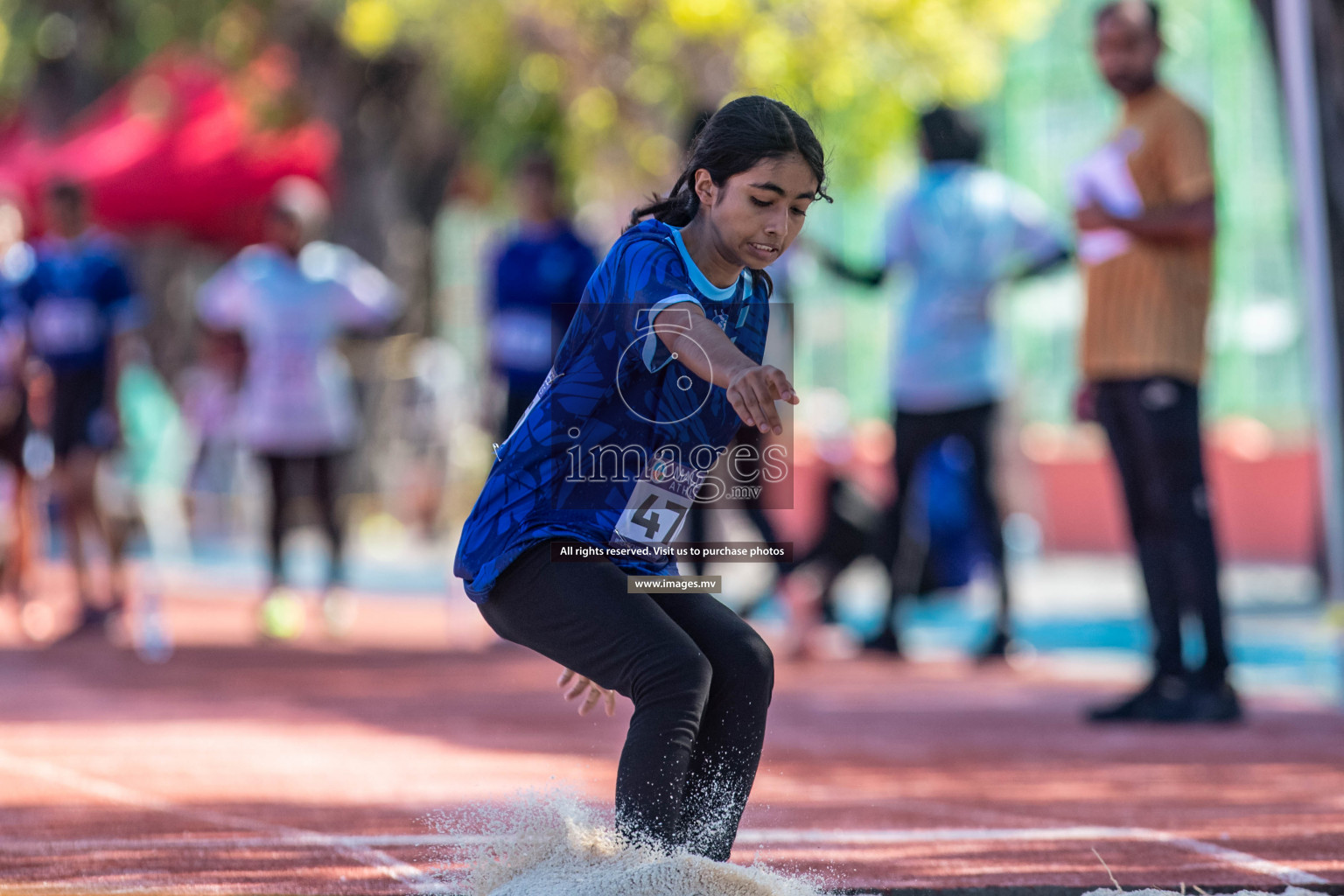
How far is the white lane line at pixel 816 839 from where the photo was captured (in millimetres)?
4039

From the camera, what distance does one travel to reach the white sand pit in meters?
2.98

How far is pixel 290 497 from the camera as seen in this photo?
392 inches

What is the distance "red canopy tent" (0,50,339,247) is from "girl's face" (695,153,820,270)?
14.1 metres

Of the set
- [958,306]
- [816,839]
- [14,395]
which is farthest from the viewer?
[14,395]

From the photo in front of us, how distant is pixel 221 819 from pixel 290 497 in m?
5.56

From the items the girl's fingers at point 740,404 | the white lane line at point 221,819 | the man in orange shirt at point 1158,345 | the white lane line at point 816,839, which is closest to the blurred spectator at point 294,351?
the white lane line at point 221,819

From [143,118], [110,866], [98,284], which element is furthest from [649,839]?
[143,118]

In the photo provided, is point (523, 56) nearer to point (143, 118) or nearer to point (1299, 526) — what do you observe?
point (143, 118)

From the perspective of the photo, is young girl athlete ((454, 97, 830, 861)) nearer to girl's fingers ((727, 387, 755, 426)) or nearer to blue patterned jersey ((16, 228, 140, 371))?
girl's fingers ((727, 387, 755, 426))

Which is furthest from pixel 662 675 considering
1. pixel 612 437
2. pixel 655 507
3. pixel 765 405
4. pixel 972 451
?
pixel 972 451

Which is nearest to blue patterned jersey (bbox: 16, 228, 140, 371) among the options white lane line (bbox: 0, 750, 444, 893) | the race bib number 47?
white lane line (bbox: 0, 750, 444, 893)

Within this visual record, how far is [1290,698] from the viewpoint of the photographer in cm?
737

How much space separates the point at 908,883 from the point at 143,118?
15.4 metres

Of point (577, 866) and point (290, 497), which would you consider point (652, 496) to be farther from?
point (290, 497)
